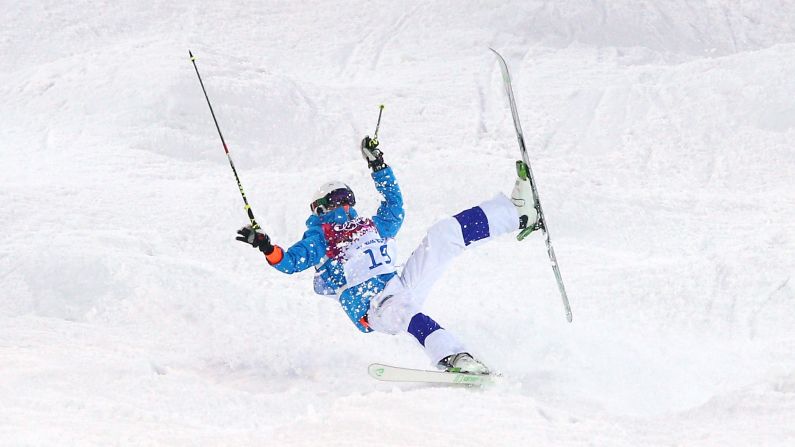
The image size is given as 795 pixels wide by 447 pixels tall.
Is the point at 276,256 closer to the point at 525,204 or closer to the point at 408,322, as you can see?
the point at 408,322

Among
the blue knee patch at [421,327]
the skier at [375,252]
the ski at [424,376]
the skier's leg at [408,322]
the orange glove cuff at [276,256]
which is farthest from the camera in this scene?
the skier at [375,252]

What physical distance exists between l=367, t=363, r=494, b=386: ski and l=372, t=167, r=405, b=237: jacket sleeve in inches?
50.6

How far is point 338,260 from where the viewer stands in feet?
21.4

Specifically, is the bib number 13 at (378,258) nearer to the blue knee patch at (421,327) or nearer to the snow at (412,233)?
the blue knee patch at (421,327)

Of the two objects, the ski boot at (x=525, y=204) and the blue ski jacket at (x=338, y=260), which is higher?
the ski boot at (x=525, y=204)

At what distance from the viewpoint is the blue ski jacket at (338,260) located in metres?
6.36

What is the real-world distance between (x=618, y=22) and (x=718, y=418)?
14.7 metres

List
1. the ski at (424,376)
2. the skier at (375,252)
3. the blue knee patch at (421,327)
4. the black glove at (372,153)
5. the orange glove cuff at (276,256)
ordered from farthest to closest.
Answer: the black glove at (372,153) < the skier at (375,252) < the orange glove cuff at (276,256) < the blue knee patch at (421,327) < the ski at (424,376)

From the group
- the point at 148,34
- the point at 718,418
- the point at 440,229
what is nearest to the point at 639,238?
the point at 440,229

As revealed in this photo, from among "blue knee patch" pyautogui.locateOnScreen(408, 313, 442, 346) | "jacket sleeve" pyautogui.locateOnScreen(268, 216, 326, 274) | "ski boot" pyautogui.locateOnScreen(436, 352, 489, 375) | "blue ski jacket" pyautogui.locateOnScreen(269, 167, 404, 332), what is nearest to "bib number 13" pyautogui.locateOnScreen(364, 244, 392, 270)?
"blue ski jacket" pyautogui.locateOnScreen(269, 167, 404, 332)

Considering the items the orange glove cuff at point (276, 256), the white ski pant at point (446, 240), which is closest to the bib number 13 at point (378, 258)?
the white ski pant at point (446, 240)

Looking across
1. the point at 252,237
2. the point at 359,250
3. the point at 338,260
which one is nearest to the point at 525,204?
the point at 359,250

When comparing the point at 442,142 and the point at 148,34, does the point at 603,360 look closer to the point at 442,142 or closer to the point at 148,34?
the point at 442,142

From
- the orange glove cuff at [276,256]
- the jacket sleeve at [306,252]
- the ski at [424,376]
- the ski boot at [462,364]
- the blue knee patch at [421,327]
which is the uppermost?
Answer: the jacket sleeve at [306,252]
